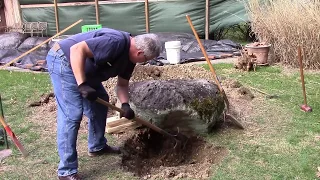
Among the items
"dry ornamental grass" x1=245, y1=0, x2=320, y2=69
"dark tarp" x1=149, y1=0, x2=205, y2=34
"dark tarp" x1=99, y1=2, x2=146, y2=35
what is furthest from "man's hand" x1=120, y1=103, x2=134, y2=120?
"dark tarp" x1=99, y1=2, x2=146, y2=35

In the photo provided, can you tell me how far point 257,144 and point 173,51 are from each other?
4971 millimetres

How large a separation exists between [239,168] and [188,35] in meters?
7.78

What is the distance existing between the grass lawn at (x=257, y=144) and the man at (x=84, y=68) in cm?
56

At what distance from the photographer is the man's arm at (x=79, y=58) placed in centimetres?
319

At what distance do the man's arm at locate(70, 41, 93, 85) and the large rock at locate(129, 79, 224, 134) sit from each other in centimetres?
143

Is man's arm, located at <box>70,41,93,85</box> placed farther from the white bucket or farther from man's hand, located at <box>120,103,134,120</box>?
the white bucket

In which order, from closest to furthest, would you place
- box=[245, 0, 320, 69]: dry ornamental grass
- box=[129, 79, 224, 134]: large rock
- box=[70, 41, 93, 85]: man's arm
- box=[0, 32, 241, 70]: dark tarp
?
1. box=[70, 41, 93, 85]: man's arm
2. box=[129, 79, 224, 134]: large rock
3. box=[245, 0, 320, 69]: dry ornamental grass
4. box=[0, 32, 241, 70]: dark tarp

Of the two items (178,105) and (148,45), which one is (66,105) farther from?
(178,105)

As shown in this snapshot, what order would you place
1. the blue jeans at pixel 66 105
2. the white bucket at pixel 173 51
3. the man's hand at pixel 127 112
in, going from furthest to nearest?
the white bucket at pixel 173 51 → the man's hand at pixel 127 112 → the blue jeans at pixel 66 105

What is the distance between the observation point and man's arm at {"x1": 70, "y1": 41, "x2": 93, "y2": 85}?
319cm

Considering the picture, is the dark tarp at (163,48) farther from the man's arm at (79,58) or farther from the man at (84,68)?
the man's arm at (79,58)

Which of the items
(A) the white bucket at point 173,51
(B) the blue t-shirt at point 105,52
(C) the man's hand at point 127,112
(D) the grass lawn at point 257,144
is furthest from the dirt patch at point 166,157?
(A) the white bucket at point 173,51

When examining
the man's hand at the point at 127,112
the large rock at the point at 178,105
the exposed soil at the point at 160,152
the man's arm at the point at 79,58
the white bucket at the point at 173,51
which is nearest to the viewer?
the man's arm at the point at 79,58

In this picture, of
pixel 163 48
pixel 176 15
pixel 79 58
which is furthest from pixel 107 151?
pixel 176 15
